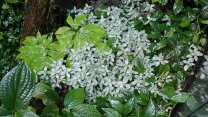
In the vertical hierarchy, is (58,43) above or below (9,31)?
below

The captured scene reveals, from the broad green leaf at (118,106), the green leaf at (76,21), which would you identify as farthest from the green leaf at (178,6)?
the broad green leaf at (118,106)

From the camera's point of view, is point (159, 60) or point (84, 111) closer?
point (84, 111)

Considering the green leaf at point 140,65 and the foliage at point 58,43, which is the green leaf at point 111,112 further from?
the foliage at point 58,43

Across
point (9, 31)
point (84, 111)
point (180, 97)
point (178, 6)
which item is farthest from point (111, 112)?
point (9, 31)

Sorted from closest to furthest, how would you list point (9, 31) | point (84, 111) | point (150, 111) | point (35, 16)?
point (84, 111) < point (150, 111) < point (35, 16) < point (9, 31)

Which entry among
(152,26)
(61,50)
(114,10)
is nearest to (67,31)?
(61,50)

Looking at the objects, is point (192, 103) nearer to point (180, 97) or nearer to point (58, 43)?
point (180, 97)

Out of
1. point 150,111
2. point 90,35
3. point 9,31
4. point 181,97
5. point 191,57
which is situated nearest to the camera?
point 150,111
